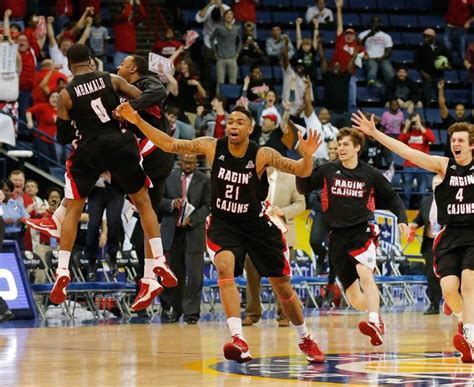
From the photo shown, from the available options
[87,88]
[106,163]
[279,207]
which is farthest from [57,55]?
[87,88]

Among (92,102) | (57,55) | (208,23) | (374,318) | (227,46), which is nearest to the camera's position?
(92,102)

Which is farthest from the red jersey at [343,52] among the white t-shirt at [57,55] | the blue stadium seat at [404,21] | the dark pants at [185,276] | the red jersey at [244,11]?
the dark pants at [185,276]

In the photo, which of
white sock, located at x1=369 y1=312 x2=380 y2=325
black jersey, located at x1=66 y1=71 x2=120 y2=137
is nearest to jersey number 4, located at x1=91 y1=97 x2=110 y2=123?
black jersey, located at x1=66 y1=71 x2=120 y2=137

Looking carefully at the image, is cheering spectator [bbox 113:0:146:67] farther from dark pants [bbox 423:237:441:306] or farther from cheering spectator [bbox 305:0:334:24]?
dark pants [bbox 423:237:441:306]

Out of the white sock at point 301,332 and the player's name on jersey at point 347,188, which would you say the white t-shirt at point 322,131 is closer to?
the player's name on jersey at point 347,188

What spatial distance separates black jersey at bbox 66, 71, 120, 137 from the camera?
34.8 ft

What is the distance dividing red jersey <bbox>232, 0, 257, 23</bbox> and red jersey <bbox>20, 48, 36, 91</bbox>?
21.1 ft

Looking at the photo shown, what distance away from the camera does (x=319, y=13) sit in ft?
89.1

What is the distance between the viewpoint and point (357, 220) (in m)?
12.4

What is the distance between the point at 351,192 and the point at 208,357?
2570 millimetres

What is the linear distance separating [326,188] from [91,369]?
150 inches

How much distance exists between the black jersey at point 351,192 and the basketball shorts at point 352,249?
9 cm

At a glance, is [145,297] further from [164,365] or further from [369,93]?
[369,93]

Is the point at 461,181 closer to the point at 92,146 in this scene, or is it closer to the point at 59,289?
the point at 92,146
